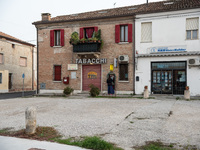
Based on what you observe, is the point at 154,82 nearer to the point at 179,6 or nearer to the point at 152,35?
the point at 152,35

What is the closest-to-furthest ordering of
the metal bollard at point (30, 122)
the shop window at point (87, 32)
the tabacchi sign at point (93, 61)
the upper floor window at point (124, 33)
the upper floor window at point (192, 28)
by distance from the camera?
1. the metal bollard at point (30, 122)
2. the upper floor window at point (192, 28)
3. the upper floor window at point (124, 33)
4. the tabacchi sign at point (93, 61)
5. the shop window at point (87, 32)

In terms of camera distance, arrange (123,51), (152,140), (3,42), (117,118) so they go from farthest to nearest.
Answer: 1. (3,42)
2. (123,51)
3. (117,118)
4. (152,140)

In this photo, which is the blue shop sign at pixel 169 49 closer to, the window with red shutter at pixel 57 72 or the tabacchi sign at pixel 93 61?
the tabacchi sign at pixel 93 61

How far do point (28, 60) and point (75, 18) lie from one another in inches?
597

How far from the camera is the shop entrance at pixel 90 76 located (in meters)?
20.2

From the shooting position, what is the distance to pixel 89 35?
Result: 67.5ft

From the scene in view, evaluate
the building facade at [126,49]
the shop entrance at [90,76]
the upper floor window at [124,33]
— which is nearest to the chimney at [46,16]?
the building facade at [126,49]

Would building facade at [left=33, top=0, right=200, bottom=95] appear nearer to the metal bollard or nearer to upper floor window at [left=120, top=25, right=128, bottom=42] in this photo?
upper floor window at [left=120, top=25, right=128, bottom=42]

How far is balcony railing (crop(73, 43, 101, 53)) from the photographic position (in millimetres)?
19203

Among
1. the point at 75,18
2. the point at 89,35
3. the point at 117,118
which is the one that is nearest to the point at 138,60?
the point at 89,35

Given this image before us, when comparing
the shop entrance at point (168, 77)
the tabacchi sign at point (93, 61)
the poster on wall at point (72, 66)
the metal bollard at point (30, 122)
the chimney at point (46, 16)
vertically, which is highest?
the chimney at point (46, 16)

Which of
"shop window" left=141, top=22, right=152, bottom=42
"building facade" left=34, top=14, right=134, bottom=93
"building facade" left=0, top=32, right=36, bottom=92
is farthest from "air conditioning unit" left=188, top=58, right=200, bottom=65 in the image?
"building facade" left=0, top=32, right=36, bottom=92

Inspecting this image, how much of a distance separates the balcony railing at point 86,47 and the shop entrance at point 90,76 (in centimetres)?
182

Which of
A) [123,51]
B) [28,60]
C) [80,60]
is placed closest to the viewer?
[123,51]
